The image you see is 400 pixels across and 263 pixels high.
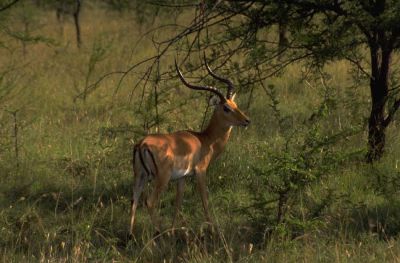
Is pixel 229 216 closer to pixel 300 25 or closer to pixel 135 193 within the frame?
pixel 135 193

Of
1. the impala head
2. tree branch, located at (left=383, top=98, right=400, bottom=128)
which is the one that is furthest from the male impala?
tree branch, located at (left=383, top=98, right=400, bottom=128)

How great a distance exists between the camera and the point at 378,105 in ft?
22.1

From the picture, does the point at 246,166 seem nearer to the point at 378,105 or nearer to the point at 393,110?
the point at 378,105

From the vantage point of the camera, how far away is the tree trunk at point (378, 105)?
6840mm

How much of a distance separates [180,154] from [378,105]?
217 cm

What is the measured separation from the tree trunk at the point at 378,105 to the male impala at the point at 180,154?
1.46 metres

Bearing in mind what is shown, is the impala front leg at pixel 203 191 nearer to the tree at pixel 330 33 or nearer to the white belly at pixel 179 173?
the white belly at pixel 179 173

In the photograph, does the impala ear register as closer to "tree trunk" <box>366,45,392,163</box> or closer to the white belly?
the white belly

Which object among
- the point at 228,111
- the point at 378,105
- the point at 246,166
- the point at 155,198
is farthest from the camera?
the point at 246,166

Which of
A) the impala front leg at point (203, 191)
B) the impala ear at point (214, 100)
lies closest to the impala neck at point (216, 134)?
the impala ear at point (214, 100)

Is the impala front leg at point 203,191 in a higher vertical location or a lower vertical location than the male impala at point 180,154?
lower

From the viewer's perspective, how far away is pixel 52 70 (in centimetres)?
1388

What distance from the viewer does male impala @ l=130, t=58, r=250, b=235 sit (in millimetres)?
5507

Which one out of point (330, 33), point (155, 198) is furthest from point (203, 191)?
point (330, 33)
